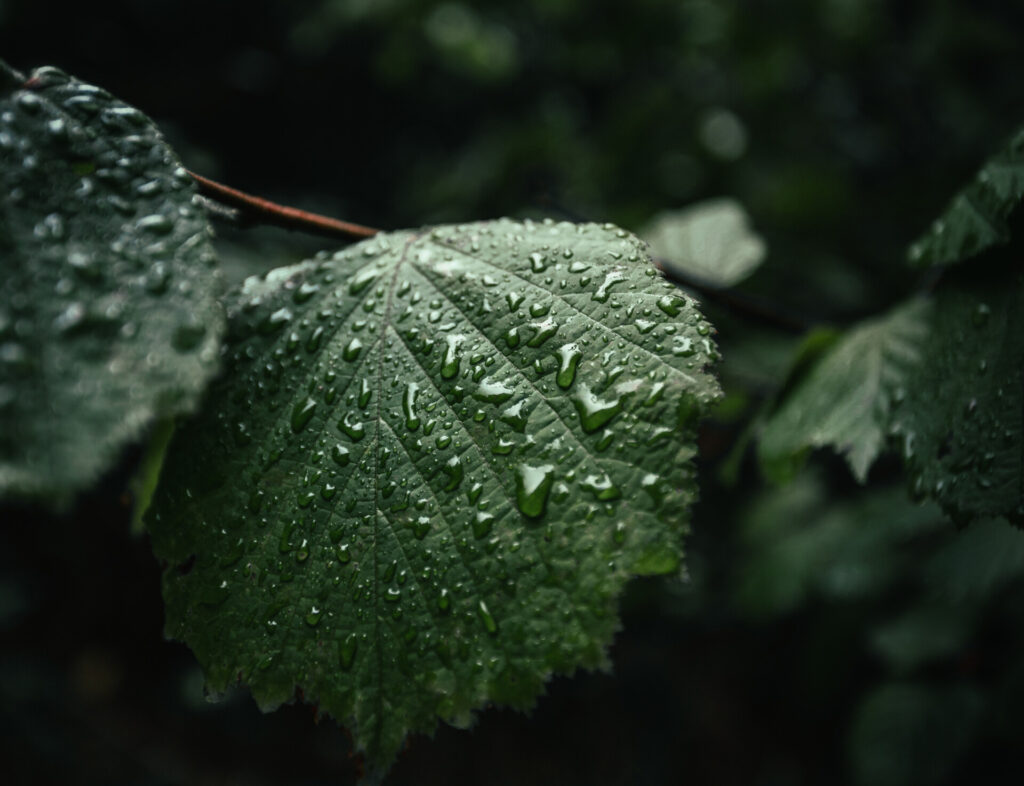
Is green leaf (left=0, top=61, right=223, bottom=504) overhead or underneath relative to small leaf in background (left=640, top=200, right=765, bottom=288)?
underneath

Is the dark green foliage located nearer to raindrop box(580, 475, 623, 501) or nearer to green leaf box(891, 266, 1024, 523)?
green leaf box(891, 266, 1024, 523)

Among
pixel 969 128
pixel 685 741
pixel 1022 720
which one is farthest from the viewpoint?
pixel 685 741

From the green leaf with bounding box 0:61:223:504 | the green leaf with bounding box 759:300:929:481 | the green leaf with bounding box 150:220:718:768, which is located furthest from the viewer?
the green leaf with bounding box 759:300:929:481

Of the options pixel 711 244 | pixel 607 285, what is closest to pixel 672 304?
pixel 607 285

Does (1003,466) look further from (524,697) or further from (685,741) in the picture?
(685,741)

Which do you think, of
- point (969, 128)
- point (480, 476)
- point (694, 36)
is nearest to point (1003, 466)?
point (480, 476)

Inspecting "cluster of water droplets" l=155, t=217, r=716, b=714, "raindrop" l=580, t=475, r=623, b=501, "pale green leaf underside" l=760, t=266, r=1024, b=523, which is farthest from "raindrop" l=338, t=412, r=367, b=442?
"pale green leaf underside" l=760, t=266, r=1024, b=523

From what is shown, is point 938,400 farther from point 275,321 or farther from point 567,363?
point 275,321
